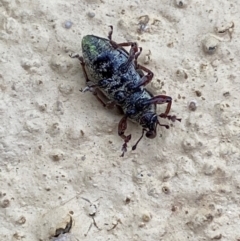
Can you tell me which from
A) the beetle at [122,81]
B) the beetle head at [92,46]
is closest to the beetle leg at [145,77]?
the beetle at [122,81]

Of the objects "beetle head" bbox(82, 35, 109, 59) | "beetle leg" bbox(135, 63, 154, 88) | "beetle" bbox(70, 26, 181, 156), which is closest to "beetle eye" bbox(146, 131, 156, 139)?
"beetle" bbox(70, 26, 181, 156)

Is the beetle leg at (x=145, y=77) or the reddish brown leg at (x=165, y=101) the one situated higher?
the beetle leg at (x=145, y=77)

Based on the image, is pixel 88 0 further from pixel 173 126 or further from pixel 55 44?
pixel 173 126

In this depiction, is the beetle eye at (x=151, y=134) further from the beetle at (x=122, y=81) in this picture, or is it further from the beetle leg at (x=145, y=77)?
the beetle leg at (x=145, y=77)

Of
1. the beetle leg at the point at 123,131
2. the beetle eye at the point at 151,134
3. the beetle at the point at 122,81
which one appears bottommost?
the beetle leg at the point at 123,131

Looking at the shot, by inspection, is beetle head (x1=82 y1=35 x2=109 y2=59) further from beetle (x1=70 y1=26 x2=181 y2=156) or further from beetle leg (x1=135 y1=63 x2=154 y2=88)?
beetle leg (x1=135 y1=63 x2=154 y2=88)

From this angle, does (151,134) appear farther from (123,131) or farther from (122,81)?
(122,81)

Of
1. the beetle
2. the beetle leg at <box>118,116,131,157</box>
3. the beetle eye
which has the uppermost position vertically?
the beetle

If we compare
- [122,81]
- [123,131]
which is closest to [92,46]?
[122,81]
